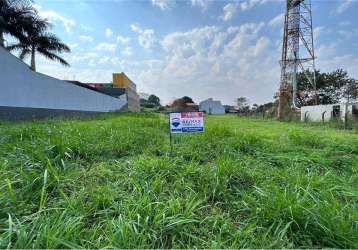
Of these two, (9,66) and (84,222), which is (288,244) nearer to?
(84,222)

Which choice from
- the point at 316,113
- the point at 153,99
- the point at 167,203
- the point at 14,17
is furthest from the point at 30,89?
the point at 153,99

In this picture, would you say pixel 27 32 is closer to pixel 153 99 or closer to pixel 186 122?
pixel 186 122

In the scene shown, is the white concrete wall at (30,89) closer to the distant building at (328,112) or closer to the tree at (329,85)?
the distant building at (328,112)

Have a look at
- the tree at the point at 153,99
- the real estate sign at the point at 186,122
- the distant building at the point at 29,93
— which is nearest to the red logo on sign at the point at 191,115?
the real estate sign at the point at 186,122

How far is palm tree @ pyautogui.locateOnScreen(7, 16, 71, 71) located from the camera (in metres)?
13.6

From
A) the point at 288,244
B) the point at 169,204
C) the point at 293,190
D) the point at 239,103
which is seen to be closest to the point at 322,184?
the point at 293,190

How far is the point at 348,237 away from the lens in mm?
1566

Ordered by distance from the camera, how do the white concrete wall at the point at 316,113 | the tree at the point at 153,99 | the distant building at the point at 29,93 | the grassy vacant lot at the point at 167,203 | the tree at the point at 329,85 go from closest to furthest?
the grassy vacant lot at the point at 167,203
the distant building at the point at 29,93
the white concrete wall at the point at 316,113
the tree at the point at 329,85
the tree at the point at 153,99

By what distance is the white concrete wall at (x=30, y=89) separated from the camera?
7989 mm

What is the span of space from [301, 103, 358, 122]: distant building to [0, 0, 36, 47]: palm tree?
17.9 metres

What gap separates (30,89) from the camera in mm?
9422

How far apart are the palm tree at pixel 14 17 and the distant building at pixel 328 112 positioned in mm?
17909

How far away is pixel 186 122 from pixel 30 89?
29.8 feet

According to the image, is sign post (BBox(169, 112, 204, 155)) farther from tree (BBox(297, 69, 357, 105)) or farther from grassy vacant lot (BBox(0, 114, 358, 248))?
tree (BBox(297, 69, 357, 105))
